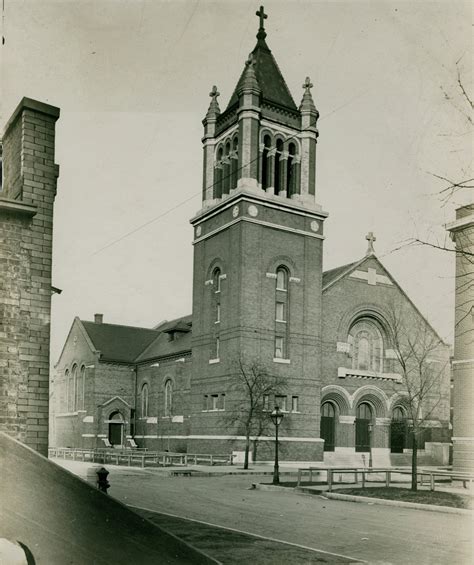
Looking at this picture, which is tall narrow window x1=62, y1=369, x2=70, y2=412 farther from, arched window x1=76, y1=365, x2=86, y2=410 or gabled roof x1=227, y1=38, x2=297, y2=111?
gabled roof x1=227, y1=38, x2=297, y2=111

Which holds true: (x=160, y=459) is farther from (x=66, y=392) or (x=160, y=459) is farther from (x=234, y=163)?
(x=66, y=392)

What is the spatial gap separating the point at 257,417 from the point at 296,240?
11.6 metres

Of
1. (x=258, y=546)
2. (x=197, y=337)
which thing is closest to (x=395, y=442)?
(x=197, y=337)

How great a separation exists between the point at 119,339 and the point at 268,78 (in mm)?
27377

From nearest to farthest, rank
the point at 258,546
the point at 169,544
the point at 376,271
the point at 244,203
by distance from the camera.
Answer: the point at 169,544, the point at 258,546, the point at 244,203, the point at 376,271

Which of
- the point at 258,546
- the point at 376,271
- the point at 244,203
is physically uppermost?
the point at 244,203

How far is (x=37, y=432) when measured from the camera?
10.2 metres

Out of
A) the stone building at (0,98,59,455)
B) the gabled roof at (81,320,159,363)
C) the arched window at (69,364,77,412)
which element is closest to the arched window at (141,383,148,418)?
the gabled roof at (81,320,159,363)

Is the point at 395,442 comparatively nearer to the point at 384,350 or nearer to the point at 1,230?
the point at 384,350

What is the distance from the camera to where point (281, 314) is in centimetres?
4238

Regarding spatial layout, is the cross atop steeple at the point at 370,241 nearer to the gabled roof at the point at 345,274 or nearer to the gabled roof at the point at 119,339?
the gabled roof at the point at 345,274

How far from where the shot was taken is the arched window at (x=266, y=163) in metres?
43.9

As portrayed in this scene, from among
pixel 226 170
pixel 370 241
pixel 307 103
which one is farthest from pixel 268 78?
pixel 370 241

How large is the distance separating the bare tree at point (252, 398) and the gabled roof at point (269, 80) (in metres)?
17.6
